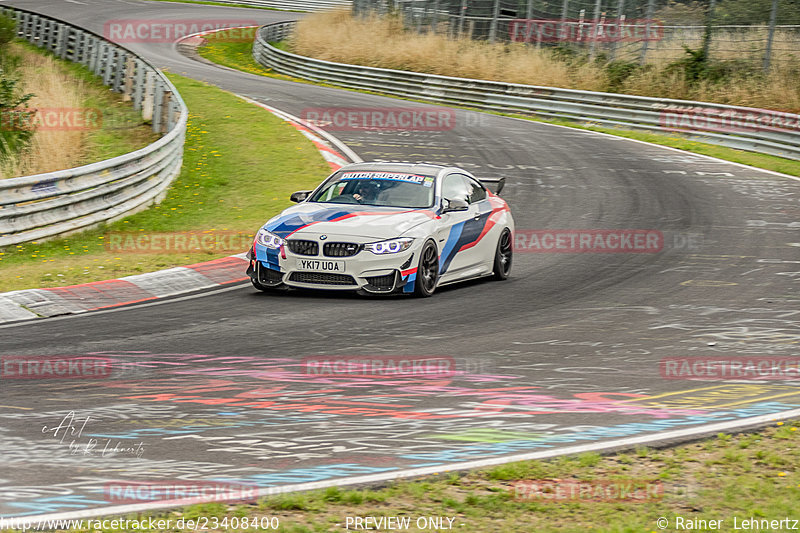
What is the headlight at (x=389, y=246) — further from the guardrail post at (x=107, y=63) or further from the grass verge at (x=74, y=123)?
the guardrail post at (x=107, y=63)

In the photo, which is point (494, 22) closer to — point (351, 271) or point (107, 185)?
point (107, 185)

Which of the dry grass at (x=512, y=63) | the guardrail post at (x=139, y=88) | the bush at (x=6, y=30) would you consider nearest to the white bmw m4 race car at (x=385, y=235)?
the guardrail post at (x=139, y=88)

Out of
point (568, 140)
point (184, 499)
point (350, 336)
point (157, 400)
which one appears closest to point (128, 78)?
point (568, 140)

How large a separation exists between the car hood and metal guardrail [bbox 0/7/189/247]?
13.5 ft

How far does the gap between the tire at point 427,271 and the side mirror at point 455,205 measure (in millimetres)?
700

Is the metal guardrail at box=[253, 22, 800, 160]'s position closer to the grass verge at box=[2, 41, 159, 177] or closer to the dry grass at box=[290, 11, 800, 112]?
the dry grass at box=[290, 11, 800, 112]

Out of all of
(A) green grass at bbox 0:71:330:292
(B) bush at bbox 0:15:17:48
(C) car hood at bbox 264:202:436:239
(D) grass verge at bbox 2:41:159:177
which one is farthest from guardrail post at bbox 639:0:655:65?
(C) car hood at bbox 264:202:436:239

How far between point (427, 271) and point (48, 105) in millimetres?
14090

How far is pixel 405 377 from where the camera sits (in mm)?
8039

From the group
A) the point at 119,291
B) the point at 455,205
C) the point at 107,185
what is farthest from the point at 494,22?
the point at 119,291

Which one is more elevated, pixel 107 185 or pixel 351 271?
pixel 351 271

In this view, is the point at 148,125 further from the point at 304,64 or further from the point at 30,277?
the point at 304,64

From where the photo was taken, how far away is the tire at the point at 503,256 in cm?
1358

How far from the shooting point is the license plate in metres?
11.5
